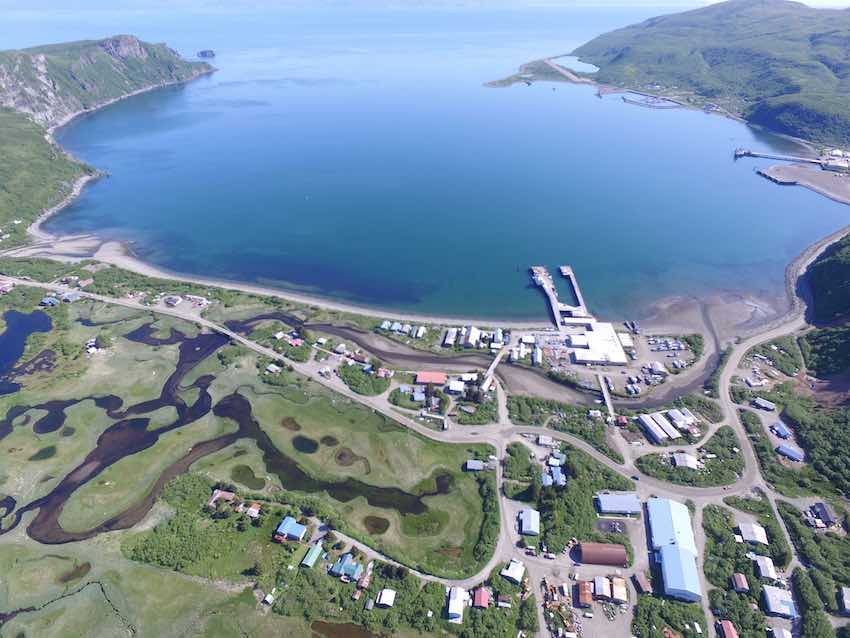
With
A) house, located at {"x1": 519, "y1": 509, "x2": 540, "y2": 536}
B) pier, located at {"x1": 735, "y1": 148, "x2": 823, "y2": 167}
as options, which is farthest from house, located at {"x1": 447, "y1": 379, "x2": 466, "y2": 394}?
pier, located at {"x1": 735, "y1": 148, "x2": 823, "y2": 167}

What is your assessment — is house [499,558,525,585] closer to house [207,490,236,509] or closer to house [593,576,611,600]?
house [593,576,611,600]

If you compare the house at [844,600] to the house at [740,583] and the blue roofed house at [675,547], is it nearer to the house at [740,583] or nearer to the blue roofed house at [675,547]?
the house at [740,583]

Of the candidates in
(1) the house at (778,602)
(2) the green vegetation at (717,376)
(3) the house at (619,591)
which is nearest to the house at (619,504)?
(3) the house at (619,591)

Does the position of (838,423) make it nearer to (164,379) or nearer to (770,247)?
(770,247)

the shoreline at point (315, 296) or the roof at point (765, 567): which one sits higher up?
the shoreline at point (315, 296)

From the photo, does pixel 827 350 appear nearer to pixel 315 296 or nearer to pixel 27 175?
pixel 315 296

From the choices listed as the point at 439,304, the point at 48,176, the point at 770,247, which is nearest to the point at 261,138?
Answer: the point at 48,176

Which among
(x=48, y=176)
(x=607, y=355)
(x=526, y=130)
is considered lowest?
(x=607, y=355)
